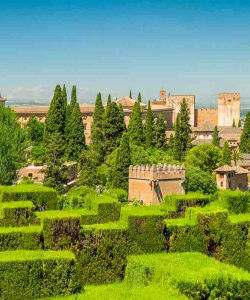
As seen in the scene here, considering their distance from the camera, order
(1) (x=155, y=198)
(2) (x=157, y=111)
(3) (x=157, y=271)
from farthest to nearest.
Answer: (2) (x=157, y=111)
(1) (x=155, y=198)
(3) (x=157, y=271)

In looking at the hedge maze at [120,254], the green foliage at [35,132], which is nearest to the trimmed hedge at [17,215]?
the hedge maze at [120,254]

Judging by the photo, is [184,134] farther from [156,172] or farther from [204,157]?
[156,172]

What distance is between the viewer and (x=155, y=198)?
2764 centimetres

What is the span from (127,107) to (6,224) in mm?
50957

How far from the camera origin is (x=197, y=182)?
33344 millimetres

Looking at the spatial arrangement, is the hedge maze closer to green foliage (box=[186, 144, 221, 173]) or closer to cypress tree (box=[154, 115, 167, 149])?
green foliage (box=[186, 144, 221, 173])

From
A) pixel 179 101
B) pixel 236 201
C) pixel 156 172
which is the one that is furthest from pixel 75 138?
pixel 179 101

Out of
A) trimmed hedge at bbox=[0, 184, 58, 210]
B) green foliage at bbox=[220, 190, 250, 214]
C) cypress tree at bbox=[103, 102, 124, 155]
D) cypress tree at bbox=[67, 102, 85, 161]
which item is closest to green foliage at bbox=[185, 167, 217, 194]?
cypress tree at bbox=[103, 102, 124, 155]

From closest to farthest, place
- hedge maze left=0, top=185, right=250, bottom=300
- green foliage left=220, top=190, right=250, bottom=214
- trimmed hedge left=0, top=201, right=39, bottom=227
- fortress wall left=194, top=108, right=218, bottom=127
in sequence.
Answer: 1. hedge maze left=0, top=185, right=250, bottom=300
2. trimmed hedge left=0, top=201, right=39, bottom=227
3. green foliage left=220, top=190, right=250, bottom=214
4. fortress wall left=194, top=108, right=218, bottom=127

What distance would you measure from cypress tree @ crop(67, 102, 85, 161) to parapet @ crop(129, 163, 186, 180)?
1202cm

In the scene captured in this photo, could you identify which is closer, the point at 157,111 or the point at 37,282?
the point at 37,282

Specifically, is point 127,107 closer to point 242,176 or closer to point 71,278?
point 242,176

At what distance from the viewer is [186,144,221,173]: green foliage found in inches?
1644

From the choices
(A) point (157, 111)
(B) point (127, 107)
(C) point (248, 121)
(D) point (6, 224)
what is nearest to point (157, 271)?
(D) point (6, 224)
